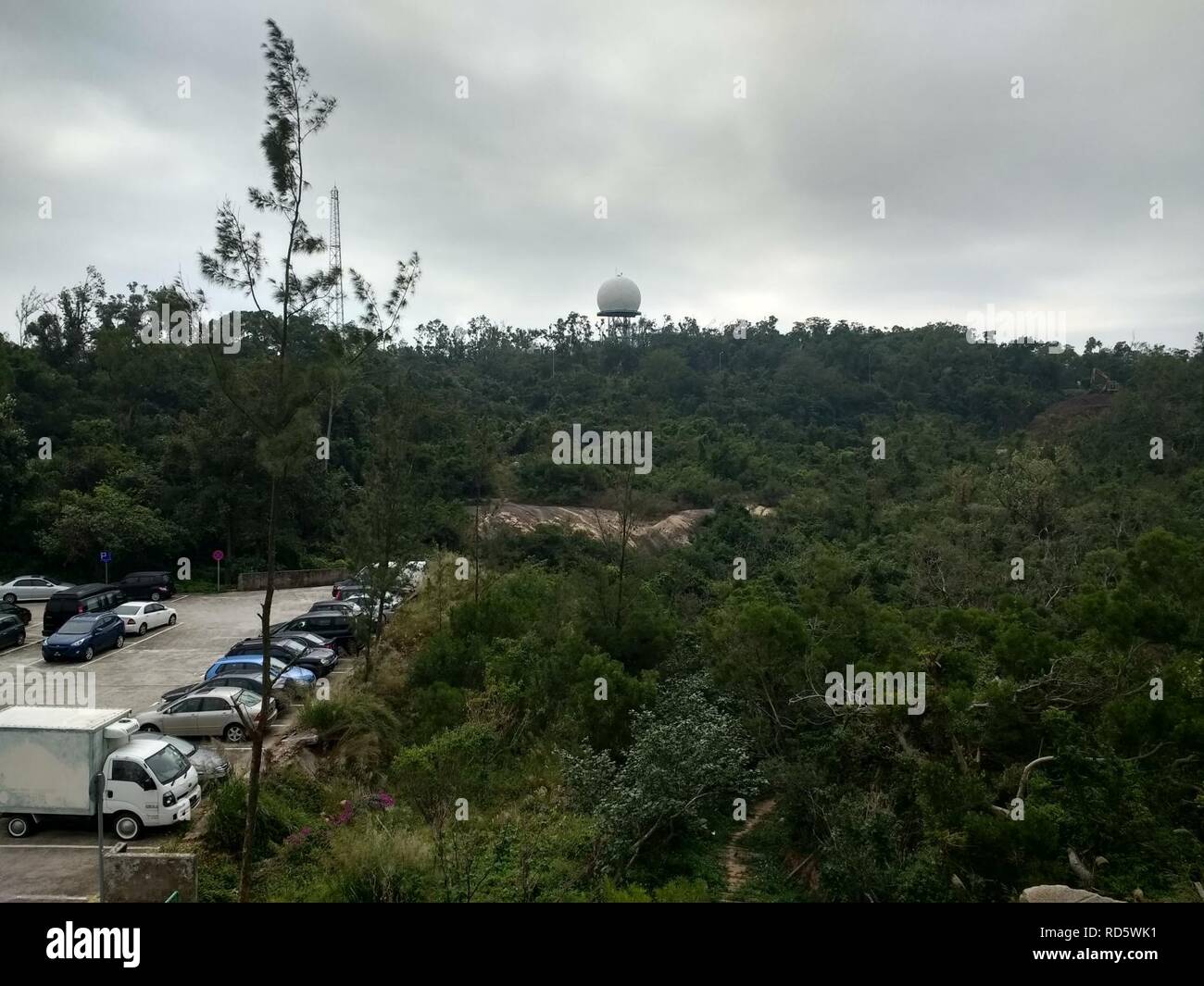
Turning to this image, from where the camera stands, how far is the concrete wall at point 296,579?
3198cm

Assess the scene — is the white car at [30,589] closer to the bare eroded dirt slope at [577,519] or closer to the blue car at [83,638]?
the blue car at [83,638]

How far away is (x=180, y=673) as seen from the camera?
19422 mm

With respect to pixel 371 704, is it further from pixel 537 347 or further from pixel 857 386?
pixel 537 347

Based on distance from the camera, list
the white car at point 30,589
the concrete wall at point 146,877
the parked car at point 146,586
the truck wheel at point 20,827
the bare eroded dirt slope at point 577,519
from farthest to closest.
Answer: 1. the bare eroded dirt slope at point 577,519
2. the parked car at point 146,586
3. the white car at point 30,589
4. the truck wheel at point 20,827
5. the concrete wall at point 146,877

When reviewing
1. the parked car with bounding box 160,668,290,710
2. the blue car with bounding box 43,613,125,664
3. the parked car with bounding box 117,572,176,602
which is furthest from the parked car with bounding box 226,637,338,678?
the parked car with bounding box 117,572,176,602

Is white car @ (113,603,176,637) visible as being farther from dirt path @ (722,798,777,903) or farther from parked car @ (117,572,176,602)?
dirt path @ (722,798,777,903)

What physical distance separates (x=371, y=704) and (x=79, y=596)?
1423 centimetres

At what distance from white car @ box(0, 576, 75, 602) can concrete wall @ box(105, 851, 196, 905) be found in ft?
75.7

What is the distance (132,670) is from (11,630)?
4891 mm

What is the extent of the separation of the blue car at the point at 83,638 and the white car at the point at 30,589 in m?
7.89

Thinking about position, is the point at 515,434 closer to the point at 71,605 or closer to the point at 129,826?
the point at 71,605

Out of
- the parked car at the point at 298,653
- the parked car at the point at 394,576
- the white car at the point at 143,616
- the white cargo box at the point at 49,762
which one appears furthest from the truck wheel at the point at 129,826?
the white car at the point at 143,616

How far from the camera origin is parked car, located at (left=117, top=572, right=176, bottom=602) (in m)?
28.1

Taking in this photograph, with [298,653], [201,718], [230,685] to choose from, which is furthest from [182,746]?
[298,653]
